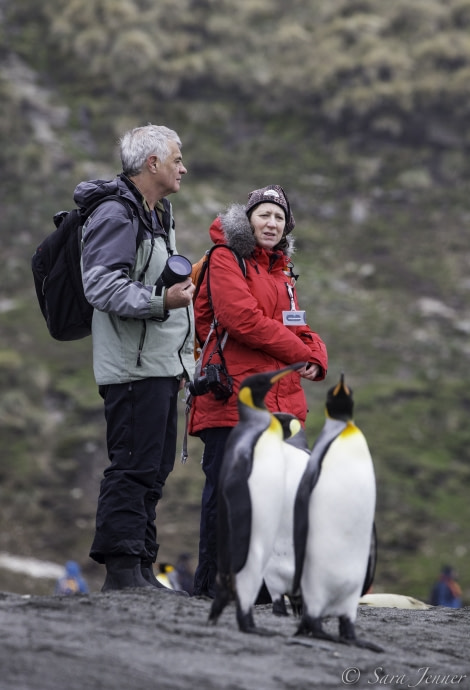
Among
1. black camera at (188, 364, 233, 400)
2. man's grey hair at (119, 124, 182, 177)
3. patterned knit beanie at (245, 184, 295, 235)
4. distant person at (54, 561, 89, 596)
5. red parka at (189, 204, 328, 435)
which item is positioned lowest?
distant person at (54, 561, 89, 596)

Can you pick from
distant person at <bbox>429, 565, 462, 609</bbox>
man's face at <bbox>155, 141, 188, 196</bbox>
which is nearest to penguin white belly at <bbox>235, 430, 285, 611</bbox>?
man's face at <bbox>155, 141, 188, 196</bbox>

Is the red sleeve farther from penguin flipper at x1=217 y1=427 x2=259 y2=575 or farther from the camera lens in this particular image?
penguin flipper at x1=217 y1=427 x2=259 y2=575

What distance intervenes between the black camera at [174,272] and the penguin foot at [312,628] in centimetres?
164

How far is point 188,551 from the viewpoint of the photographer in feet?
45.8

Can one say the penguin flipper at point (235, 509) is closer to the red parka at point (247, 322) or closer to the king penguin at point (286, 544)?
the king penguin at point (286, 544)

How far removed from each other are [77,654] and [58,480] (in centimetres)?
1158

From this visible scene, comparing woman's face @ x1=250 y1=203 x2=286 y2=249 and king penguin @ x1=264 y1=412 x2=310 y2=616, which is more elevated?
woman's face @ x1=250 y1=203 x2=286 y2=249

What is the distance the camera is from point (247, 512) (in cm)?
454

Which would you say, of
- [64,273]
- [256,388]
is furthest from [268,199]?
[256,388]

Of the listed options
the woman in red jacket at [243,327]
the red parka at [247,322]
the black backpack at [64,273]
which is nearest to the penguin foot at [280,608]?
the woman in red jacket at [243,327]

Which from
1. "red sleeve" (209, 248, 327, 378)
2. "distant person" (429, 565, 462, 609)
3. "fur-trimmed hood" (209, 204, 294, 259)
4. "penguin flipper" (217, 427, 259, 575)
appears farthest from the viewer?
"distant person" (429, 565, 462, 609)

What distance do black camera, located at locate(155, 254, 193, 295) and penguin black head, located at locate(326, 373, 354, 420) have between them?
925 millimetres

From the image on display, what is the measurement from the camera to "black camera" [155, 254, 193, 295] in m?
5.20

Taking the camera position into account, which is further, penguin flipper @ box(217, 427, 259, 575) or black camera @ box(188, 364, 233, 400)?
black camera @ box(188, 364, 233, 400)
